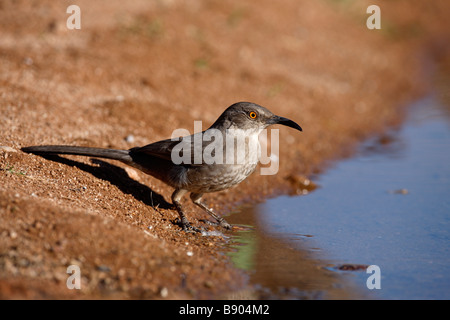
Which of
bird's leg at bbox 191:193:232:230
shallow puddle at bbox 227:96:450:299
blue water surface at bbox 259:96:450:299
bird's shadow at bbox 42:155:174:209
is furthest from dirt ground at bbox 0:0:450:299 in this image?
blue water surface at bbox 259:96:450:299

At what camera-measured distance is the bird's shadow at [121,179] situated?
20.4 ft

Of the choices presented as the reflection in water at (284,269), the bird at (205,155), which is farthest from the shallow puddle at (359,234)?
the bird at (205,155)

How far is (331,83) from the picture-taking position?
1263 centimetres

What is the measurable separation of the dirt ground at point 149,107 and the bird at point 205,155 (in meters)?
0.26

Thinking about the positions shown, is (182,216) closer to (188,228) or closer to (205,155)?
(188,228)

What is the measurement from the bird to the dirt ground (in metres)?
0.26

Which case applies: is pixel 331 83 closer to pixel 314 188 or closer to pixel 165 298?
pixel 314 188

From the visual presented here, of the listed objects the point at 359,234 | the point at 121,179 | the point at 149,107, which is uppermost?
the point at 149,107

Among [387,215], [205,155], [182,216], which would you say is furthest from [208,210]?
[387,215]

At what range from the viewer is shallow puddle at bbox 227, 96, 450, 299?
4535mm

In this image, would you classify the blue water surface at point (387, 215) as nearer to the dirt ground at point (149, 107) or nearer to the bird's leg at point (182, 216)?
the dirt ground at point (149, 107)

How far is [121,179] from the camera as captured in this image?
255 inches

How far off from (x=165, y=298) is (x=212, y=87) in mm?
6345

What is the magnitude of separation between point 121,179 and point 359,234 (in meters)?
2.79
